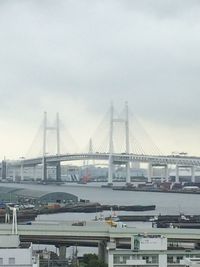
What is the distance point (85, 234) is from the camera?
7621 mm

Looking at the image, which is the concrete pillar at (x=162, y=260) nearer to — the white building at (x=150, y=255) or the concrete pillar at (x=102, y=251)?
the white building at (x=150, y=255)

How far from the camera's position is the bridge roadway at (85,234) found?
7426 millimetres

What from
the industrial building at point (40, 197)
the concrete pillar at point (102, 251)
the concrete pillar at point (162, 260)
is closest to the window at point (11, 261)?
the concrete pillar at point (162, 260)

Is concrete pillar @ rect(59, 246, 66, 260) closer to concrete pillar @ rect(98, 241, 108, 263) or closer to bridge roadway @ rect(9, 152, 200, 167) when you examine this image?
concrete pillar @ rect(98, 241, 108, 263)

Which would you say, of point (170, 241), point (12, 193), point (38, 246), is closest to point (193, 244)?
point (170, 241)

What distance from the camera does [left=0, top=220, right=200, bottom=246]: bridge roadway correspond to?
24.4 feet

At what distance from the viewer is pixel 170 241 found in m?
7.57

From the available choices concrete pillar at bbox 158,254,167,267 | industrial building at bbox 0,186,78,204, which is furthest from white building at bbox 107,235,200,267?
industrial building at bbox 0,186,78,204

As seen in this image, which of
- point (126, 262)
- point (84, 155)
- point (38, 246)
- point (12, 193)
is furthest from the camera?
point (84, 155)

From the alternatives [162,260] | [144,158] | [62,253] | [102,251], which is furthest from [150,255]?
[144,158]

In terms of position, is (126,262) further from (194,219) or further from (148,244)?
(194,219)

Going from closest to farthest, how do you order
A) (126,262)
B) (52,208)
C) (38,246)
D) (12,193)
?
1. (126,262)
2. (38,246)
3. (52,208)
4. (12,193)

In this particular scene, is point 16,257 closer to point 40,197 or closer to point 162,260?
point 162,260

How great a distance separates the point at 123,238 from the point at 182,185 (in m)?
20.1
